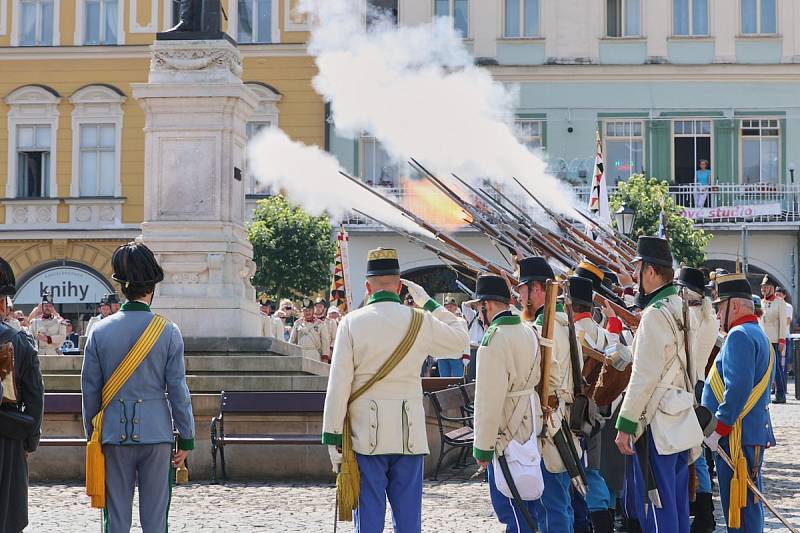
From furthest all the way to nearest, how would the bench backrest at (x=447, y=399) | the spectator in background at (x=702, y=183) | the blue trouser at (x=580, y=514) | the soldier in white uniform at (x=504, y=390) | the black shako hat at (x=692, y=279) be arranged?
the spectator in background at (x=702, y=183) → the bench backrest at (x=447, y=399) → the black shako hat at (x=692, y=279) → the blue trouser at (x=580, y=514) → the soldier in white uniform at (x=504, y=390)

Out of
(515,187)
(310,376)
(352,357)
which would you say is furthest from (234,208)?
(515,187)

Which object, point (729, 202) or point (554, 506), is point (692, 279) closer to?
point (554, 506)

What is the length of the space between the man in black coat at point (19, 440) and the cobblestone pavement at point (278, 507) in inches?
121

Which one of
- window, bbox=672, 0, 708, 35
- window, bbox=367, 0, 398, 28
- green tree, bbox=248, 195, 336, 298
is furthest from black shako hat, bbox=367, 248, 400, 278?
window, bbox=672, 0, 708, 35

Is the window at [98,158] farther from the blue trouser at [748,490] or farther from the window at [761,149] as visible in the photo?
the blue trouser at [748,490]

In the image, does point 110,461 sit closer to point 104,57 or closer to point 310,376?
point 310,376

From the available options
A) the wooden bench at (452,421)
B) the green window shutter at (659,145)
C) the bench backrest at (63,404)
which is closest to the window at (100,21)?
the green window shutter at (659,145)

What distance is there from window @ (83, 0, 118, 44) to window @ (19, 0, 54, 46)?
967mm

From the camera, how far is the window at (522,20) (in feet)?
118

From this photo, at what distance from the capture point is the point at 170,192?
1537cm

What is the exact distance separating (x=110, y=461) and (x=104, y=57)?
98.9ft

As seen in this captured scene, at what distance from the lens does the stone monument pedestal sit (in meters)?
15.1

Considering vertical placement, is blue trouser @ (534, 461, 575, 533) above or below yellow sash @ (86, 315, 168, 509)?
below

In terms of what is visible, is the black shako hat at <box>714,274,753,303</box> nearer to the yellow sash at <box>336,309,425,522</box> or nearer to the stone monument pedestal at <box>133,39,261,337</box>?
the yellow sash at <box>336,309,425,522</box>
